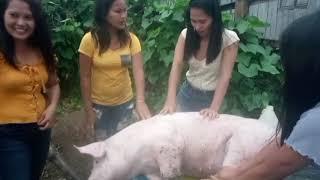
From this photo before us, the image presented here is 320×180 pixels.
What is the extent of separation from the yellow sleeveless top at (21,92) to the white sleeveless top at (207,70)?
118 centimetres

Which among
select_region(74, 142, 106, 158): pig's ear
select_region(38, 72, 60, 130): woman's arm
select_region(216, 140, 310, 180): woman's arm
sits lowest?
select_region(74, 142, 106, 158): pig's ear

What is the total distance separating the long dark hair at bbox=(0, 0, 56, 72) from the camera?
10.3 ft

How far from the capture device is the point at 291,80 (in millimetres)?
1764

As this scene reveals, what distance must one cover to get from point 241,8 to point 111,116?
2.81m

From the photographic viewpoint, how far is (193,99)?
398 cm

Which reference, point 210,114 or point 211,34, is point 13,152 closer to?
point 210,114

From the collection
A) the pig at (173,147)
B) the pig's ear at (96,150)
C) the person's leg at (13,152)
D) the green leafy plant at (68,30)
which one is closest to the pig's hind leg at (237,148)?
the pig at (173,147)

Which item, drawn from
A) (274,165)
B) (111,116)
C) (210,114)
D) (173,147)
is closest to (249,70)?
(111,116)

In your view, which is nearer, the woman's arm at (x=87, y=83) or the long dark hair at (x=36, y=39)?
the long dark hair at (x=36, y=39)

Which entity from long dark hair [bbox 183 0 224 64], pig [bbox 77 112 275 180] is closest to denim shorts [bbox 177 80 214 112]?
long dark hair [bbox 183 0 224 64]

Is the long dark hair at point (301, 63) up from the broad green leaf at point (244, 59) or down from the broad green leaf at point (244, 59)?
up

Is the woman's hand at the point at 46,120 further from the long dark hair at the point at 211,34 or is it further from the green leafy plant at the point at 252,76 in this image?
the green leafy plant at the point at 252,76

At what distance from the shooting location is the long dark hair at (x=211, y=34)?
360 centimetres

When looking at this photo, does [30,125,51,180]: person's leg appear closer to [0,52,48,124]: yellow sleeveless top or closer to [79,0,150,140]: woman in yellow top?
[0,52,48,124]: yellow sleeveless top
